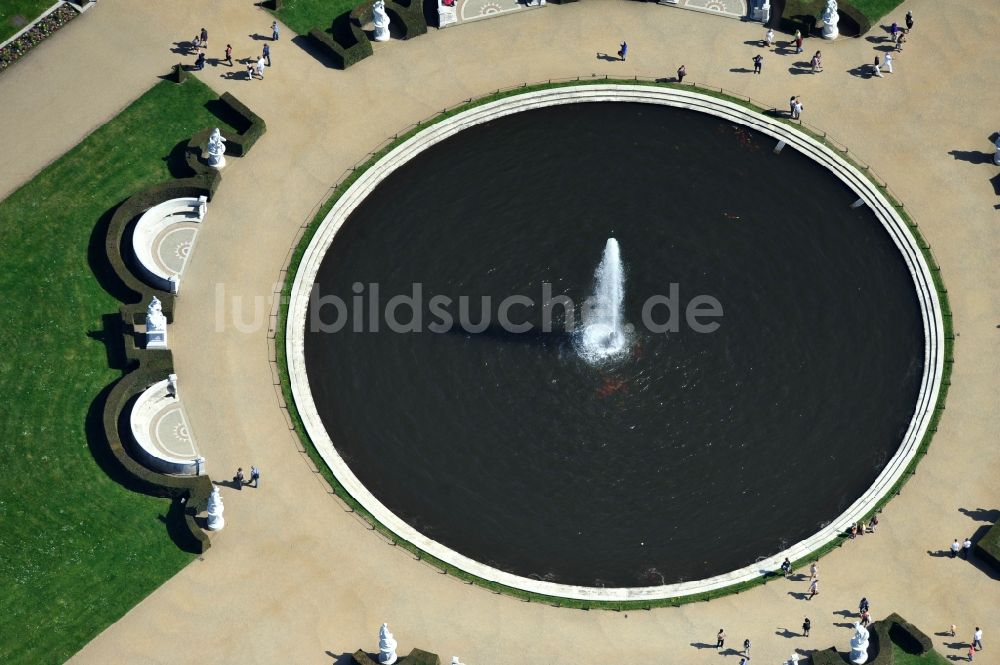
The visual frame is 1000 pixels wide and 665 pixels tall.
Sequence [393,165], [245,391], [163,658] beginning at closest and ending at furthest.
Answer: [163,658] < [245,391] < [393,165]

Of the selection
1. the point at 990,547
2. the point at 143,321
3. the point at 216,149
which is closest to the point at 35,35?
the point at 216,149

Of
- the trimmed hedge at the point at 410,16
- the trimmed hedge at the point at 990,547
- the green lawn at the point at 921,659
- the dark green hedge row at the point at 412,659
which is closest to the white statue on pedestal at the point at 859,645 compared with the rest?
the green lawn at the point at 921,659

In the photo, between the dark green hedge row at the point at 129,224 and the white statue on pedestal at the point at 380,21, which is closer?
the dark green hedge row at the point at 129,224

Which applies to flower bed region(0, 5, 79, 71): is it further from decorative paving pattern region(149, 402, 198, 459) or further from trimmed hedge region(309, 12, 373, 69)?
decorative paving pattern region(149, 402, 198, 459)

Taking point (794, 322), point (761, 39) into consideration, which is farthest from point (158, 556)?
point (761, 39)

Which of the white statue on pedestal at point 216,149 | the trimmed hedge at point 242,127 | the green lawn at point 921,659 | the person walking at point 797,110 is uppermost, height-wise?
the person walking at point 797,110

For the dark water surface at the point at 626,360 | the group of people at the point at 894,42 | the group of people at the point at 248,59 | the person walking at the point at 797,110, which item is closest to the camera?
the dark water surface at the point at 626,360

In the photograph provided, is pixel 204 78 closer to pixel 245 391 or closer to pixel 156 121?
pixel 156 121

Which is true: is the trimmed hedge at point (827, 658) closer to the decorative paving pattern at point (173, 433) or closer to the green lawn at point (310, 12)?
the decorative paving pattern at point (173, 433)
